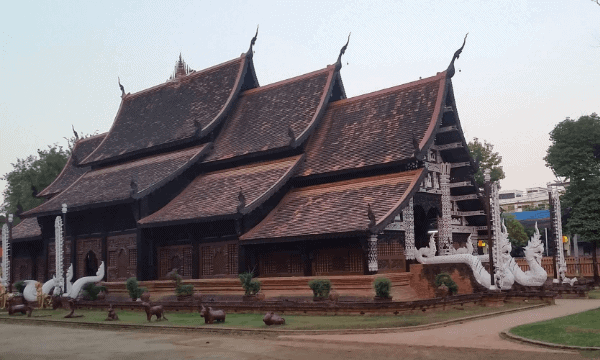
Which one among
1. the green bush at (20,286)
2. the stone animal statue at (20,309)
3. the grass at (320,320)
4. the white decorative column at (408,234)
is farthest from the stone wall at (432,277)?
the green bush at (20,286)

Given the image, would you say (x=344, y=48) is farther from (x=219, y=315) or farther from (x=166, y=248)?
(x=219, y=315)

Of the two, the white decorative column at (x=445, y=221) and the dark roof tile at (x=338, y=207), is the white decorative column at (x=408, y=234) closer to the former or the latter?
the dark roof tile at (x=338, y=207)

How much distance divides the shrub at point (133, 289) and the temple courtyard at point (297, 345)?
6091mm

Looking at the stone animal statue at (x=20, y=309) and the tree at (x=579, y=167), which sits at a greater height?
the tree at (x=579, y=167)

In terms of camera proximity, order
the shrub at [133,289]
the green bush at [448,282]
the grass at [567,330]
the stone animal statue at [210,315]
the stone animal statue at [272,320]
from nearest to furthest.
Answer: the grass at [567,330], the stone animal statue at [272,320], the stone animal statue at [210,315], the green bush at [448,282], the shrub at [133,289]

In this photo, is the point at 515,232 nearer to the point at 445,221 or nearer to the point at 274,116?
the point at 445,221

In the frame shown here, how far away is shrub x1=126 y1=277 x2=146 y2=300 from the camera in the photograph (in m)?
22.7

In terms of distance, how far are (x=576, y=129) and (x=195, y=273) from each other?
Result: 19.7 meters

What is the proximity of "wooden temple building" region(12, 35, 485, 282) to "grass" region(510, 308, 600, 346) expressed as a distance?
647cm

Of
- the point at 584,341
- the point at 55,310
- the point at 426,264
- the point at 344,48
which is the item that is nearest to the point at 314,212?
the point at 426,264

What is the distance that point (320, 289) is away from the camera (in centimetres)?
1878

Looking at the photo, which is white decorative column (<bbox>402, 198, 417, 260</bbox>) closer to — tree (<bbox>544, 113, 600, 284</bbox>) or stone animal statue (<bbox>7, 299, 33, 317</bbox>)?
tree (<bbox>544, 113, 600, 284</bbox>)

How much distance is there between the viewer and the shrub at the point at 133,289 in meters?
22.7

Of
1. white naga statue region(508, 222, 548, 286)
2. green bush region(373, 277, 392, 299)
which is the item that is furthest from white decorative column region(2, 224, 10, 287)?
white naga statue region(508, 222, 548, 286)
